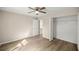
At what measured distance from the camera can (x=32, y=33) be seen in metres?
1.46

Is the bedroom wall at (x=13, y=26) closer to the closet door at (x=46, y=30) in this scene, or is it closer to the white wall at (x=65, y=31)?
the closet door at (x=46, y=30)

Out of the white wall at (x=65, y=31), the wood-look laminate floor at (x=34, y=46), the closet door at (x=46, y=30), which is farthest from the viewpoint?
the closet door at (x=46, y=30)

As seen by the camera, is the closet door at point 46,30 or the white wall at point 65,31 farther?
the closet door at point 46,30

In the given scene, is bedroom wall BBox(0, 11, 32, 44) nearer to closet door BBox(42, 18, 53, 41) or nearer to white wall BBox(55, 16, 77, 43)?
closet door BBox(42, 18, 53, 41)

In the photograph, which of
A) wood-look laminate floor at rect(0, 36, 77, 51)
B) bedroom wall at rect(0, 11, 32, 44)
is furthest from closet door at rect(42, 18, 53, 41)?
bedroom wall at rect(0, 11, 32, 44)

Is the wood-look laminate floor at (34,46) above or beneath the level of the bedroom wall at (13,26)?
beneath

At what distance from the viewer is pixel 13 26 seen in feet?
4.03

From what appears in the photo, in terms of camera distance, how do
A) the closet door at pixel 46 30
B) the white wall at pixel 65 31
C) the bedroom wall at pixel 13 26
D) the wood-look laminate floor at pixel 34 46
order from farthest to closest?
the closet door at pixel 46 30
the white wall at pixel 65 31
the bedroom wall at pixel 13 26
the wood-look laminate floor at pixel 34 46

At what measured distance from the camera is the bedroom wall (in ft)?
3.79

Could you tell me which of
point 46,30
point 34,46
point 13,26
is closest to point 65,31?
point 46,30

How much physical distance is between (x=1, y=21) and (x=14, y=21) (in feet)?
0.91

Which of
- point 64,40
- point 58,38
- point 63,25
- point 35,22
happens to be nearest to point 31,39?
point 35,22

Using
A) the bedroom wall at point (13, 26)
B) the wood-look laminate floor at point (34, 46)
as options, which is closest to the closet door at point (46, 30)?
the wood-look laminate floor at point (34, 46)

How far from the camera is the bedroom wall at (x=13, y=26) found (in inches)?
45.5
